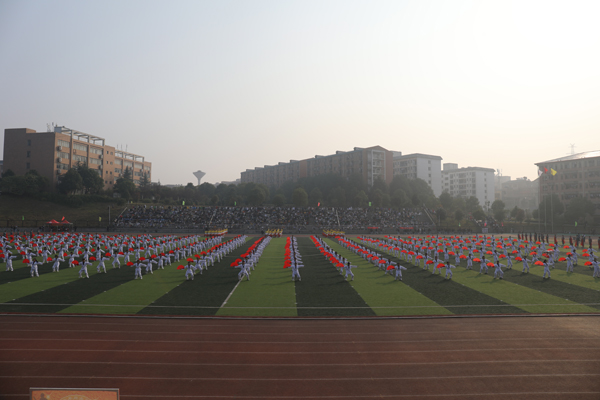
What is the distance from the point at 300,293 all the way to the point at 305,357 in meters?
7.28

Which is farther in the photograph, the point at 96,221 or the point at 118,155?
the point at 118,155

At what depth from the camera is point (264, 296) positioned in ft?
52.7

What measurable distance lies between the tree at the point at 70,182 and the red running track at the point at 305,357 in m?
71.5

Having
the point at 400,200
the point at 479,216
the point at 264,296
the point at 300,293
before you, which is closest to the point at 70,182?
the point at 400,200

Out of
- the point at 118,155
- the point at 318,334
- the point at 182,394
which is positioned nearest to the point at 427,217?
the point at 318,334

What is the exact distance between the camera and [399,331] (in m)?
11.4

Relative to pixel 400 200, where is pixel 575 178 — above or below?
above

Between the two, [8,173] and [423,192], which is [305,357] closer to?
[8,173]

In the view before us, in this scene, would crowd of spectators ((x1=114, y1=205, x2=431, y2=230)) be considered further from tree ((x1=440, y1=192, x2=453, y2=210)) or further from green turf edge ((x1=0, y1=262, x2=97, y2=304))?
green turf edge ((x1=0, y1=262, x2=97, y2=304))

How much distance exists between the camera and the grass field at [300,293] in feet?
45.4

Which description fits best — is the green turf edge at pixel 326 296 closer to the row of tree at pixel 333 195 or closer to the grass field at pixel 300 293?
the grass field at pixel 300 293

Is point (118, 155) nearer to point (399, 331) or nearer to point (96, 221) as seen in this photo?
point (96, 221)

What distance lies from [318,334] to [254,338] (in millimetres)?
2063

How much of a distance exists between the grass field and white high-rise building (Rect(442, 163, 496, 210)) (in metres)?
103
